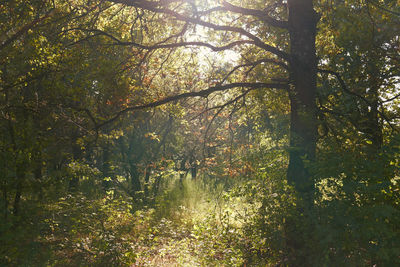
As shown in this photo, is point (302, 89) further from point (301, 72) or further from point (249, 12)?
point (249, 12)

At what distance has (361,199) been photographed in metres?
4.75

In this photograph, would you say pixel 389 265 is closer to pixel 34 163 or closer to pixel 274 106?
pixel 34 163

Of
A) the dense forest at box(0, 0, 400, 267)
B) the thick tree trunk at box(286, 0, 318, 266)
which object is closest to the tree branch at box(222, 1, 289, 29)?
the dense forest at box(0, 0, 400, 267)

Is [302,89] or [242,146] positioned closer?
[302,89]

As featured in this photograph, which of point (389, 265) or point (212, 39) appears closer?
point (389, 265)

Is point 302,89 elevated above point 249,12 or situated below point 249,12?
below

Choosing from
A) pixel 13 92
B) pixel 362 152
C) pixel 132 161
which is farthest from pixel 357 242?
pixel 132 161

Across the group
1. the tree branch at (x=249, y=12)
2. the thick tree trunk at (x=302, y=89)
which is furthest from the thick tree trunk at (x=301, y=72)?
the tree branch at (x=249, y=12)

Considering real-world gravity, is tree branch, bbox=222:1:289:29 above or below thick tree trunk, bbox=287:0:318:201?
above

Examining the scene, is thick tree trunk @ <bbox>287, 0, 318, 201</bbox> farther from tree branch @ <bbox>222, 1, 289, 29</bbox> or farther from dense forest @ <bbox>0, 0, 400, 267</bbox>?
tree branch @ <bbox>222, 1, 289, 29</bbox>

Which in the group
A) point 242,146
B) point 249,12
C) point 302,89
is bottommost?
point 302,89

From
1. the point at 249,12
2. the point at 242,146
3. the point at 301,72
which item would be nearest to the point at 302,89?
the point at 301,72

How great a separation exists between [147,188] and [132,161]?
179 centimetres

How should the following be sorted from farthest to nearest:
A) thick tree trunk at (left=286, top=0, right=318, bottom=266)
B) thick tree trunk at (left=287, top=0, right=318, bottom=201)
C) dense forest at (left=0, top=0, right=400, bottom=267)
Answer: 1. thick tree trunk at (left=287, top=0, right=318, bottom=201)
2. thick tree trunk at (left=286, top=0, right=318, bottom=266)
3. dense forest at (left=0, top=0, right=400, bottom=267)
